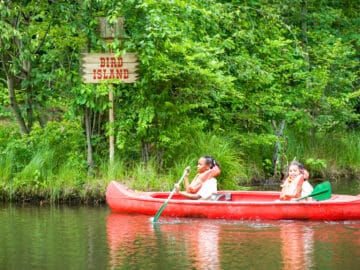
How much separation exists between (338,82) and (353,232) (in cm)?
930

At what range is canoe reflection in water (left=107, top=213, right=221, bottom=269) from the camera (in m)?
10.1

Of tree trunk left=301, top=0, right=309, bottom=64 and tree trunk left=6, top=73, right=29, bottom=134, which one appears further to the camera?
tree trunk left=301, top=0, right=309, bottom=64

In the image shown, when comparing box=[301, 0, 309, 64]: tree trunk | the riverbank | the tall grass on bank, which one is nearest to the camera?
the riverbank

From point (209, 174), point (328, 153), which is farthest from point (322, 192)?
point (328, 153)

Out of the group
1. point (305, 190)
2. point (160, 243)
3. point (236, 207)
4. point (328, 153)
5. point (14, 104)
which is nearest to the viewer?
point (160, 243)

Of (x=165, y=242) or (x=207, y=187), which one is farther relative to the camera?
(x=207, y=187)

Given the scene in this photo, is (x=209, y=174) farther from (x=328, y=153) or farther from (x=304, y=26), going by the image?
(x=304, y=26)

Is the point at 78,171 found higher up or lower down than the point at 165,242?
higher up

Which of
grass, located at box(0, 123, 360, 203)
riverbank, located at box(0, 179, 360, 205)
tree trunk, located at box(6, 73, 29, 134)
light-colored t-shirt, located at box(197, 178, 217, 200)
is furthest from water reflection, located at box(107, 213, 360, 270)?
tree trunk, located at box(6, 73, 29, 134)

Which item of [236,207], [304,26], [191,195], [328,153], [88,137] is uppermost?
[304,26]

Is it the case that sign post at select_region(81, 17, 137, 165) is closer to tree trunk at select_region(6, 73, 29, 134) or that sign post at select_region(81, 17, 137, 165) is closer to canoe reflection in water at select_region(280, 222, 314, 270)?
tree trunk at select_region(6, 73, 29, 134)

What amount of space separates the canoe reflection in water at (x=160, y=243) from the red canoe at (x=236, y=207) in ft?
0.81

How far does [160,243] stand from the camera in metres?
11.5

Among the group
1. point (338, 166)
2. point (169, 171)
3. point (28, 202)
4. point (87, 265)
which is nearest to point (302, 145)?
point (338, 166)
